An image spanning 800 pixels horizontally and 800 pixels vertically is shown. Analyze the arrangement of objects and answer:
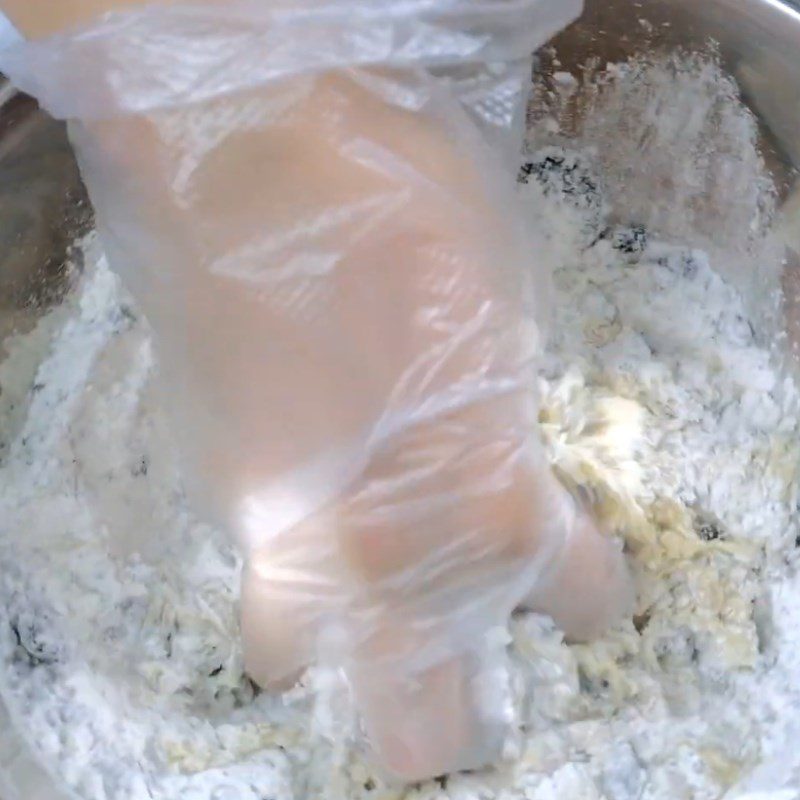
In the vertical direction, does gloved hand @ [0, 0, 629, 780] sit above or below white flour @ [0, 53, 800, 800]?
above

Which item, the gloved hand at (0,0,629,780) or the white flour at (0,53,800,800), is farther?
the white flour at (0,53,800,800)

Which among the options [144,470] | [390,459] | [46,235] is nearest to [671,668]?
[390,459]

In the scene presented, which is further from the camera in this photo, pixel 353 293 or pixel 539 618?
pixel 539 618

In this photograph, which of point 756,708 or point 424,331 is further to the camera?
point 756,708

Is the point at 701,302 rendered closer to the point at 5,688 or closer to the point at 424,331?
the point at 424,331
